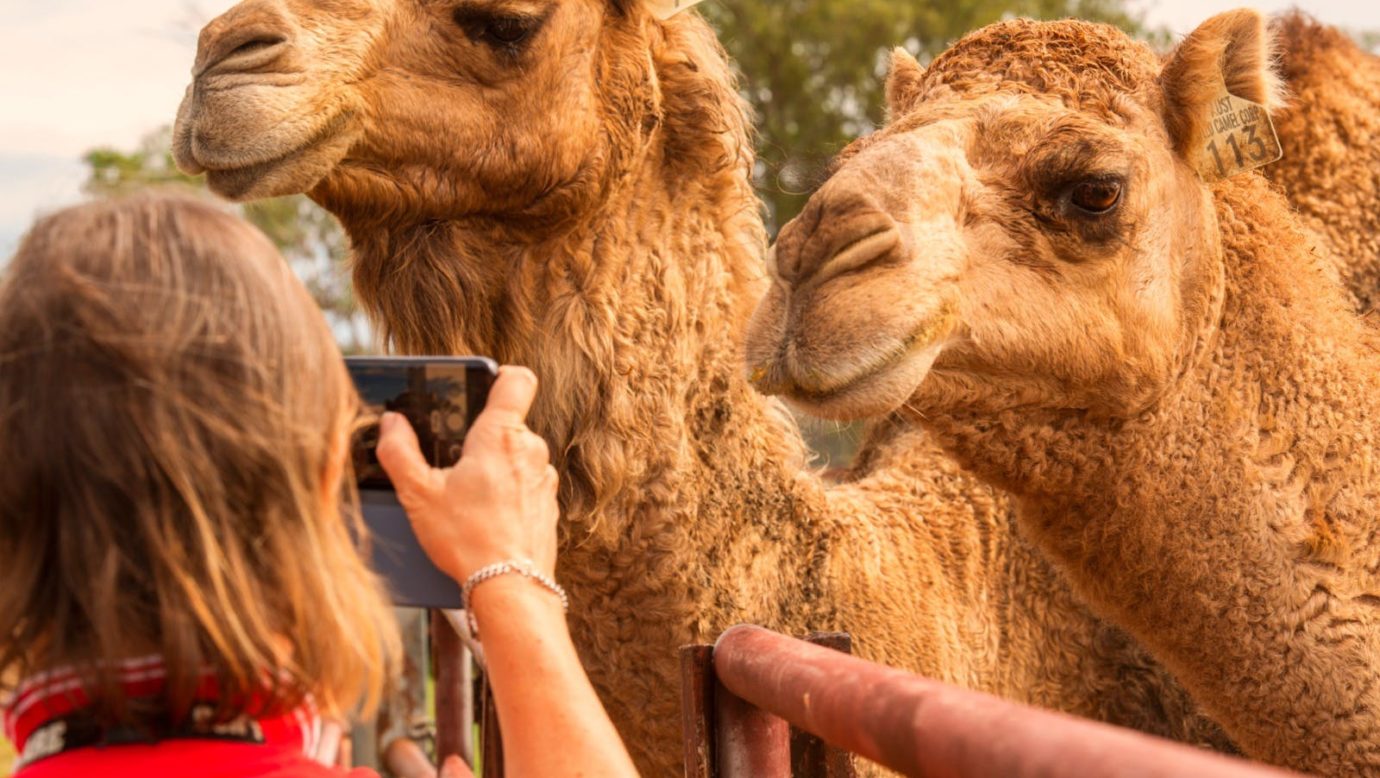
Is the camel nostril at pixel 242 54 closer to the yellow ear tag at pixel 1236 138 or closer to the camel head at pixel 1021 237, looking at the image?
the camel head at pixel 1021 237

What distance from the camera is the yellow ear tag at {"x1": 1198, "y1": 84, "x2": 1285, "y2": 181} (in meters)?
3.04

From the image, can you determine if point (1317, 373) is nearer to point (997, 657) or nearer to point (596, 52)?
point (997, 657)

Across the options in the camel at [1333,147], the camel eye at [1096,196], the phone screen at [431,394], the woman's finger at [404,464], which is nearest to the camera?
the woman's finger at [404,464]

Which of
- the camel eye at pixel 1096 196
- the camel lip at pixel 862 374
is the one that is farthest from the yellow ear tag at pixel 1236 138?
the camel lip at pixel 862 374

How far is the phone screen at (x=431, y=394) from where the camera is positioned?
6.11 feet

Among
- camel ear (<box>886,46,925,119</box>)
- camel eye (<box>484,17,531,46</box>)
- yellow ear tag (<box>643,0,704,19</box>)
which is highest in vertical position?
yellow ear tag (<box>643,0,704,19</box>)

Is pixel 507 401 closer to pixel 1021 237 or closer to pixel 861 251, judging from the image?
pixel 861 251

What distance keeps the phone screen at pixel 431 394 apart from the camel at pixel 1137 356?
35.3 inches

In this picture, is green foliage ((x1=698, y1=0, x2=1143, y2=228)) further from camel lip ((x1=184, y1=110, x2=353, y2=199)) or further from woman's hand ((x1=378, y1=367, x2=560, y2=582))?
woman's hand ((x1=378, y1=367, x2=560, y2=582))

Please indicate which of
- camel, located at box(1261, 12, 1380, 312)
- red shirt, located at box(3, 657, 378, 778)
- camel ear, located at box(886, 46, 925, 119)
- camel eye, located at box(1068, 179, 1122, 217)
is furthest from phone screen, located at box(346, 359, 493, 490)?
camel, located at box(1261, 12, 1380, 312)

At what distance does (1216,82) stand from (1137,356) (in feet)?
2.03

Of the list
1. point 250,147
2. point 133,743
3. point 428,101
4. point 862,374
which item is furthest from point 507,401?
point 428,101

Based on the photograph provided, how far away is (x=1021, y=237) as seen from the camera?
9.46 ft

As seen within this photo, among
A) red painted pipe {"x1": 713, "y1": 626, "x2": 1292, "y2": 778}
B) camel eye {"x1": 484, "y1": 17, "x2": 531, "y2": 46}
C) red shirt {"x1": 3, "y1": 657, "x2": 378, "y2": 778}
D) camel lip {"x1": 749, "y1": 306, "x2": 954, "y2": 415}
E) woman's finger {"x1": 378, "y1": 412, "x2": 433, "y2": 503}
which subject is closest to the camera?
red painted pipe {"x1": 713, "y1": 626, "x2": 1292, "y2": 778}
